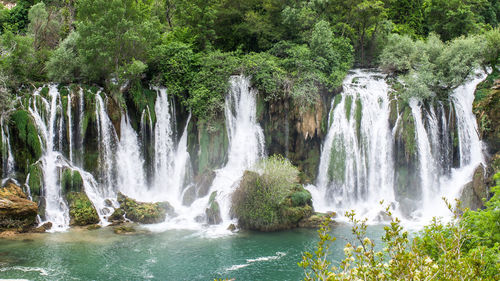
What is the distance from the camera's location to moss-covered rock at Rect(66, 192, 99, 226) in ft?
76.6

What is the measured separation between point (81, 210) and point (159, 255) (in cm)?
711

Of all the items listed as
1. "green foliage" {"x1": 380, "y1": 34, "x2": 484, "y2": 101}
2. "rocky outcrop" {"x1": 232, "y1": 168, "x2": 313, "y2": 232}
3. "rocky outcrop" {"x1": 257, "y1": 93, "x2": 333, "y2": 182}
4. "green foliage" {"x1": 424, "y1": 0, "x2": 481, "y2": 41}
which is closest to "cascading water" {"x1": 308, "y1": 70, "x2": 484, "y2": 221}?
"rocky outcrop" {"x1": 257, "y1": 93, "x2": 333, "y2": 182}

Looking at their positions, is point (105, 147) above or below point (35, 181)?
above

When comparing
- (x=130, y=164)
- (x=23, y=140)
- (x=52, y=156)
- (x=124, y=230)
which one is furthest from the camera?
(x=130, y=164)

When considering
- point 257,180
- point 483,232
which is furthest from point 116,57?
point 483,232

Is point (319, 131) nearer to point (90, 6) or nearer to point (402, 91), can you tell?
point (402, 91)

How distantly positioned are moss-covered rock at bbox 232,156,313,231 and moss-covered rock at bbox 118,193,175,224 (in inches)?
168

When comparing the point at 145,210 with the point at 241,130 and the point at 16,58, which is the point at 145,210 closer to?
the point at 241,130

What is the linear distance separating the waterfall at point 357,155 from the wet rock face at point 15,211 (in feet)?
54.1

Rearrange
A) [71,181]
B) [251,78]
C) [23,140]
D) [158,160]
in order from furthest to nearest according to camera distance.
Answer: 1. [251,78]
2. [158,160]
3. [71,181]
4. [23,140]

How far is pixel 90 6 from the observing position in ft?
86.8

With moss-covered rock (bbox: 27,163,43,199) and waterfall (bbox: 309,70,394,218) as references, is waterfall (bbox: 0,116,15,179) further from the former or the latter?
waterfall (bbox: 309,70,394,218)

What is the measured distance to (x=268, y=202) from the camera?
22.9 m

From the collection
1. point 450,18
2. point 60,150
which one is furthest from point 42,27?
point 450,18
